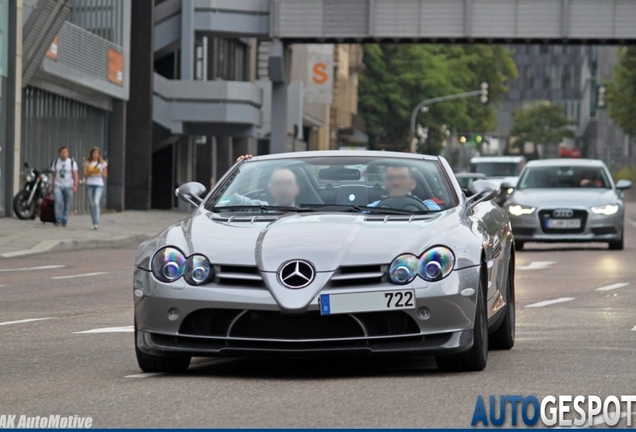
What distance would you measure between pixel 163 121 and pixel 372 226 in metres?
40.1

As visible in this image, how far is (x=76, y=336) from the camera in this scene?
11.0 m

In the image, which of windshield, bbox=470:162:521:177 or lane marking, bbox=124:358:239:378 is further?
windshield, bbox=470:162:521:177

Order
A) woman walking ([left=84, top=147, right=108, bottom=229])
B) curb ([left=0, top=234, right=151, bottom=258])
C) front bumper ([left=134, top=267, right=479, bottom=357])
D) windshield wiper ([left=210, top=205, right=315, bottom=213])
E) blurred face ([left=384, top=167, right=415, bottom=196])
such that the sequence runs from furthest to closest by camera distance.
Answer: woman walking ([left=84, top=147, right=108, bottom=229]), curb ([left=0, top=234, right=151, bottom=258]), blurred face ([left=384, top=167, right=415, bottom=196]), windshield wiper ([left=210, top=205, right=315, bottom=213]), front bumper ([left=134, top=267, right=479, bottom=357])

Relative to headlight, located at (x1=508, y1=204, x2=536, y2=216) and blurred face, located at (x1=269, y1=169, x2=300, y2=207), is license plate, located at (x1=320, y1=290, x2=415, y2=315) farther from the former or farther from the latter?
headlight, located at (x1=508, y1=204, x2=536, y2=216)

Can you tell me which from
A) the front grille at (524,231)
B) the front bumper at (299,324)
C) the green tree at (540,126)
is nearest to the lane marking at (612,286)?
the front grille at (524,231)

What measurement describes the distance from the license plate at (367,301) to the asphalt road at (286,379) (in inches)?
15.0

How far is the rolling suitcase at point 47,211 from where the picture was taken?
3048cm

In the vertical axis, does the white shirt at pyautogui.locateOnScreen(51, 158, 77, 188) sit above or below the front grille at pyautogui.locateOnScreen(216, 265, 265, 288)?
below

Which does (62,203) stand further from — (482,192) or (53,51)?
(482,192)

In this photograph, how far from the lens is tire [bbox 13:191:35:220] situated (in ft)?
105

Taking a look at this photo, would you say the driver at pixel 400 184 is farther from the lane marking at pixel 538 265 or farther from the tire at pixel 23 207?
the tire at pixel 23 207

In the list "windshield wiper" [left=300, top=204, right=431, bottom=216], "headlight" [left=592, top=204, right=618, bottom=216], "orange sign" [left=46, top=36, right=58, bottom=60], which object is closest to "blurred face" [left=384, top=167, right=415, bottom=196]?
"windshield wiper" [left=300, top=204, right=431, bottom=216]

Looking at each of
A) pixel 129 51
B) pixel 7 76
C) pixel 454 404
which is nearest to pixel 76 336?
pixel 454 404

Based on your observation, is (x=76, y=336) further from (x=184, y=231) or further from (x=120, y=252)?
(x=120, y=252)
